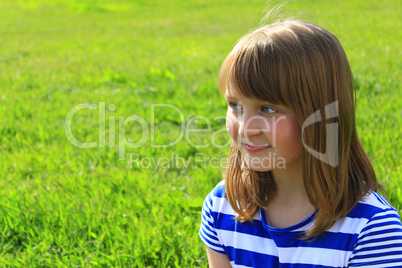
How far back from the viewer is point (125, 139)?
388 cm

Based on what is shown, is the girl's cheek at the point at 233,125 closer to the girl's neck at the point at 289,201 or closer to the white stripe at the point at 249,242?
the girl's neck at the point at 289,201

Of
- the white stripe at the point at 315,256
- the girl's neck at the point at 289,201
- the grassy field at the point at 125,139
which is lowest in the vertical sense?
the grassy field at the point at 125,139

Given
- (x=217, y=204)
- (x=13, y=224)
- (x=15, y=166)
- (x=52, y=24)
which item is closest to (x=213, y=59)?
(x=15, y=166)

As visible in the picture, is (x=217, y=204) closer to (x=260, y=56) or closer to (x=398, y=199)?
(x=260, y=56)

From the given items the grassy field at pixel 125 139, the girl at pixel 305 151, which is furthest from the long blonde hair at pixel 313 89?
the grassy field at pixel 125 139

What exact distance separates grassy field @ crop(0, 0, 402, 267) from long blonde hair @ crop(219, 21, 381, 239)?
21.6 inches

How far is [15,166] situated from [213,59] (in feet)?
10.9

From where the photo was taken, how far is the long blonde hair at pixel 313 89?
1399 mm

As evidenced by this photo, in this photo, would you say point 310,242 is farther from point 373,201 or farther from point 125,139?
point 125,139

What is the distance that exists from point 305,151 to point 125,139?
8.48 ft

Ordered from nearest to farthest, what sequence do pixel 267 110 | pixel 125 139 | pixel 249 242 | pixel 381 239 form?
1. pixel 381 239
2. pixel 267 110
3. pixel 249 242
4. pixel 125 139

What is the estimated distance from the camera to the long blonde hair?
4.59 feet

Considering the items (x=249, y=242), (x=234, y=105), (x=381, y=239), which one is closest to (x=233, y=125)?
(x=234, y=105)

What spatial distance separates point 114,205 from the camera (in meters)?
2.82
